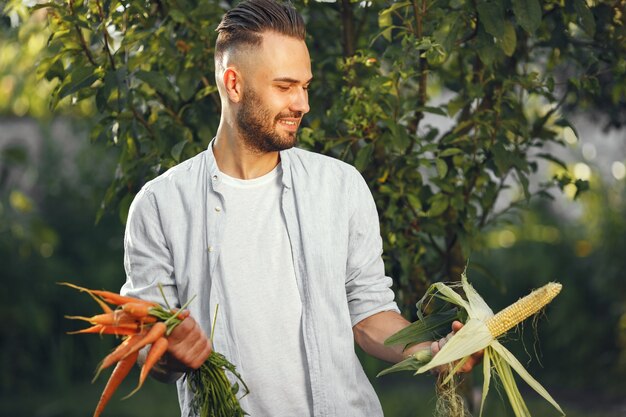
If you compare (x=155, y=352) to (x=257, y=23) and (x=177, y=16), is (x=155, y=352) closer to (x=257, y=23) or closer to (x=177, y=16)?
(x=257, y=23)

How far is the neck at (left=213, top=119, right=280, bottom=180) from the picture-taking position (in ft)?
9.25

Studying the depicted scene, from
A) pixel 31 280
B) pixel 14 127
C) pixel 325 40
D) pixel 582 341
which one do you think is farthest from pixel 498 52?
pixel 14 127

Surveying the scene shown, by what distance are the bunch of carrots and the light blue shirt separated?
123 mm

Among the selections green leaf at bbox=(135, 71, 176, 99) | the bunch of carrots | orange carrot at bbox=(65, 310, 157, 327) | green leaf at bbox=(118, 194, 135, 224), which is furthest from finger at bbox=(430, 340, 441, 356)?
green leaf at bbox=(118, 194, 135, 224)

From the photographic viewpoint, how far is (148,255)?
2762 millimetres

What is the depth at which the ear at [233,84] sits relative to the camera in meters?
2.79

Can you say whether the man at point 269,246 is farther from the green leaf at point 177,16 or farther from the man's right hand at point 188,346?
the green leaf at point 177,16

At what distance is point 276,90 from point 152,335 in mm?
724

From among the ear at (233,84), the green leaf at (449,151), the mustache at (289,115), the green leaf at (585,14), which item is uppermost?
the green leaf at (585,14)

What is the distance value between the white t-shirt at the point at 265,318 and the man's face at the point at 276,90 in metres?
0.24

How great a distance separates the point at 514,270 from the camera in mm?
7242

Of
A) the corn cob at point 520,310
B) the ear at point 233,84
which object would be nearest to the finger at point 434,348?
the corn cob at point 520,310

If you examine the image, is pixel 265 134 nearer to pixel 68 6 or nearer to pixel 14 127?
pixel 68 6

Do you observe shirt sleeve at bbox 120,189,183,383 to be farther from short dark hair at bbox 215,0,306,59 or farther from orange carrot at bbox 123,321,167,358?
short dark hair at bbox 215,0,306,59
